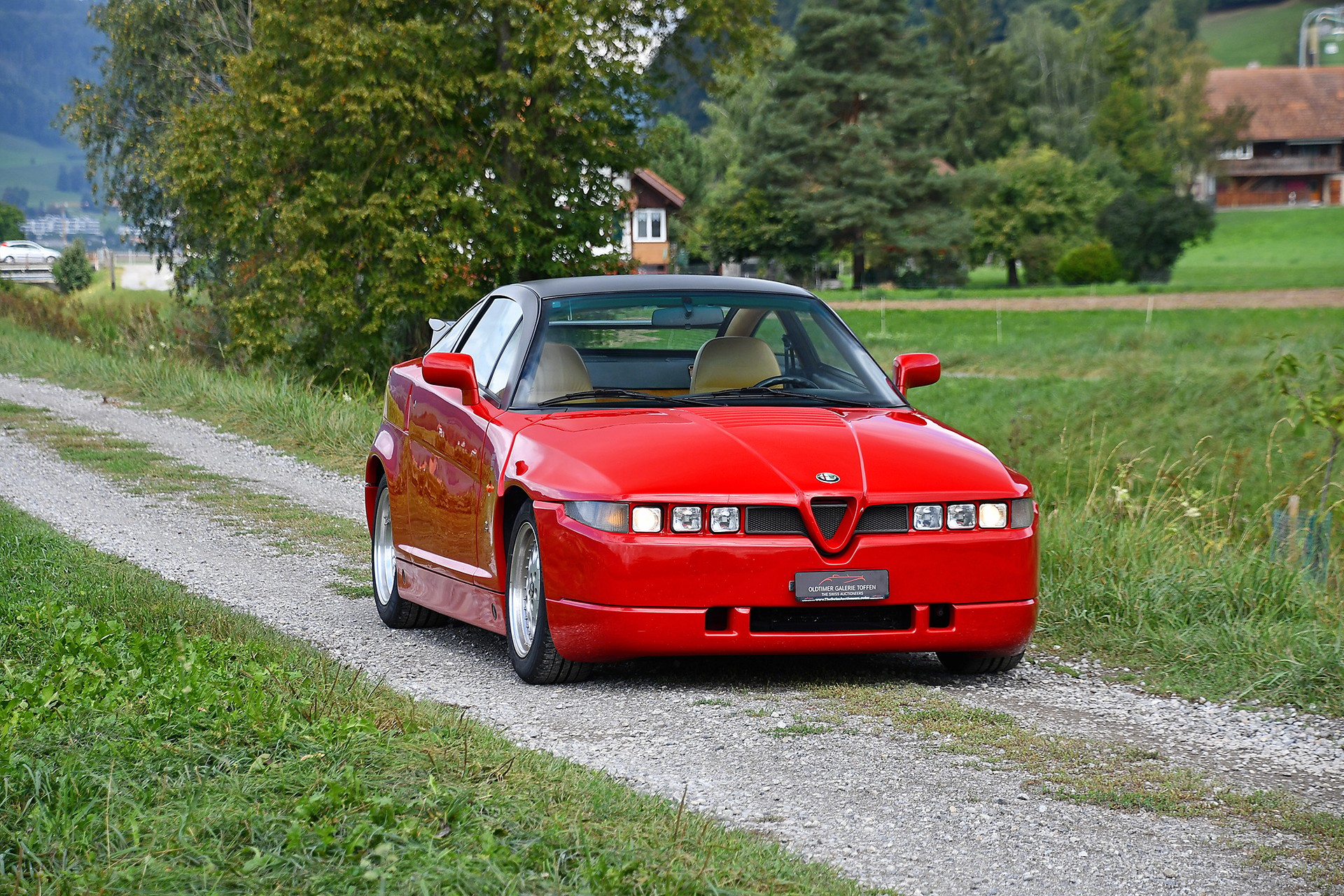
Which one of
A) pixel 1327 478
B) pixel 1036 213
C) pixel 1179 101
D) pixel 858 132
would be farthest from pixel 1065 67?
pixel 1327 478

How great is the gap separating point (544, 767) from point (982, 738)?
161 cm

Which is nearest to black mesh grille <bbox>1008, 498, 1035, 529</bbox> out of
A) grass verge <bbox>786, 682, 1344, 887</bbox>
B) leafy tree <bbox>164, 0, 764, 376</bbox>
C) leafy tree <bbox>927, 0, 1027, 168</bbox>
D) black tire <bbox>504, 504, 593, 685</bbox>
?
grass verge <bbox>786, 682, 1344, 887</bbox>

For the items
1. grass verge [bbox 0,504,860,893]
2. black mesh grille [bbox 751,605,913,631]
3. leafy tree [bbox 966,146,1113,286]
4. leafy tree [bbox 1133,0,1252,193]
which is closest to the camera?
grass verge [bbox 0,504,860,893]

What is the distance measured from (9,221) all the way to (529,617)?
124961 mm

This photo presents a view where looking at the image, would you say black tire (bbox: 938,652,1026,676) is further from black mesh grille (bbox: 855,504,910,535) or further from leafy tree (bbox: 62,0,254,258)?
leafy tree (bbox: 62,0,254,258)

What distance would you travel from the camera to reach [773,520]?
6.10 m

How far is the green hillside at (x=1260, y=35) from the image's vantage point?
17850cm

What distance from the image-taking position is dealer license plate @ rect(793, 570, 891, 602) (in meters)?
6.11

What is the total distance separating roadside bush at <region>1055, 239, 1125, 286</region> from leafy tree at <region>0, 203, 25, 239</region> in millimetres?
79413

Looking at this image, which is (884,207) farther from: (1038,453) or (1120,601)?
(1120,601)

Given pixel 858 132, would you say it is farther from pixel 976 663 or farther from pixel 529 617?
pixel 529 617

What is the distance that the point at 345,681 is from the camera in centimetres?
589

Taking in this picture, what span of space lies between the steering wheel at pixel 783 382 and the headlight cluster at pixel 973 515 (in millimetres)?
1288

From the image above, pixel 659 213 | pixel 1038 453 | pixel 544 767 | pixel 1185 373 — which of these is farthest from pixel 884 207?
pixel 544 767
